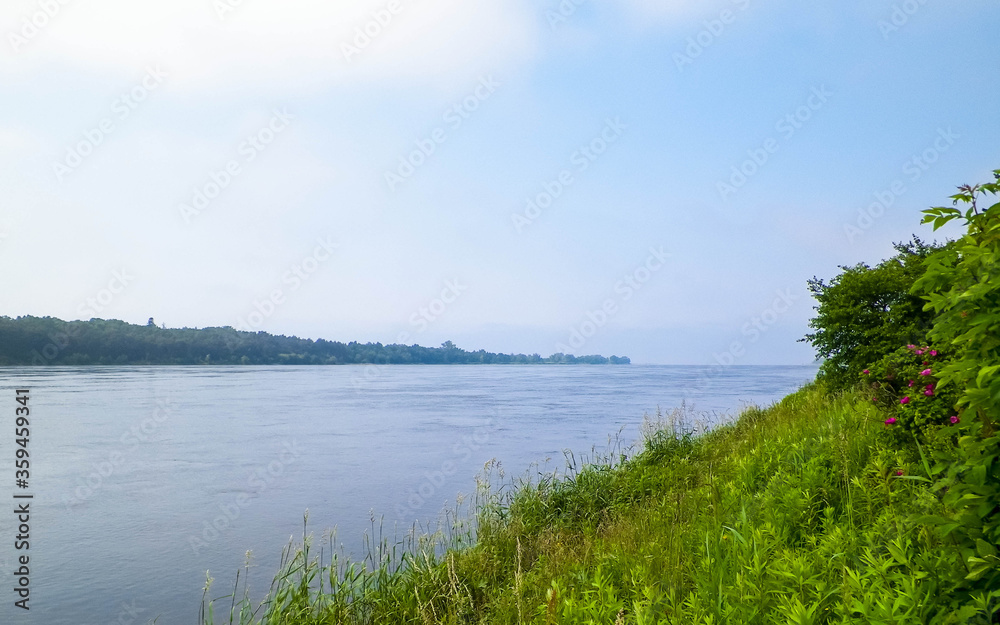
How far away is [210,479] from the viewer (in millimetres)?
15453

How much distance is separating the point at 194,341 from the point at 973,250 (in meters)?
97.2

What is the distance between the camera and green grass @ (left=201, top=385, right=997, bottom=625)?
312 cm

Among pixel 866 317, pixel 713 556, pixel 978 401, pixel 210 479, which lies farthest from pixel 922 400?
pixel 210 479

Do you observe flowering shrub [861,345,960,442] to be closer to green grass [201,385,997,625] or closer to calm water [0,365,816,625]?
green grass [201,385,997,625]

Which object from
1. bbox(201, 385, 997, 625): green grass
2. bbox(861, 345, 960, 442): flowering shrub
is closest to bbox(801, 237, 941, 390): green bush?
bbox(201, 385, 997, 625): green grass

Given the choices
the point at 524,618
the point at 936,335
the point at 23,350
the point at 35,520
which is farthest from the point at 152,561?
the point at 23,350

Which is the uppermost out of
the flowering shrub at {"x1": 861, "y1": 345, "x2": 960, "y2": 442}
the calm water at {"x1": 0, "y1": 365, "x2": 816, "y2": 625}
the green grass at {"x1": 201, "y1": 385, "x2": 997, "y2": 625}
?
the flowering shrub at {"x1": 861, "y1": 345, "x2": 960, "y2": 442}

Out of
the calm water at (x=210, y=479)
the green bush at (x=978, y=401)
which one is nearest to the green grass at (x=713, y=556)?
the green bush at (x=978, y=401)

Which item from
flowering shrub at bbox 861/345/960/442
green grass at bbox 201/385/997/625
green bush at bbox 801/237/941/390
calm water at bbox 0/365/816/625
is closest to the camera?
green grass at bbox 201/385/997/625

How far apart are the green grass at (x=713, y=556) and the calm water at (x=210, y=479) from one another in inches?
62.9

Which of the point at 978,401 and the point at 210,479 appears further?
the point at 210,479

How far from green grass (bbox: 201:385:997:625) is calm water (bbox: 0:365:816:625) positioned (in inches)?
62.9

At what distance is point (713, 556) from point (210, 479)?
1452 cm

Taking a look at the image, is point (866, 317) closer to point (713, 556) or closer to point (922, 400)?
point (922, 400)
